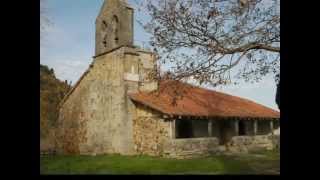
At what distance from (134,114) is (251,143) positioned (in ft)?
17.7

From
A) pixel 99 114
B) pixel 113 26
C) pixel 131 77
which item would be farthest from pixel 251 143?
pixel 113 26

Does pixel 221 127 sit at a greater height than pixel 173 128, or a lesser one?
lesser

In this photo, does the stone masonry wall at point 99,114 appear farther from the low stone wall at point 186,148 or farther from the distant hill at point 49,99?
the low stone wall at point 186,148

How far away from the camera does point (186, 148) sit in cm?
1334

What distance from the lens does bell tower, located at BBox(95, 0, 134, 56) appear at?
16141 millimetres

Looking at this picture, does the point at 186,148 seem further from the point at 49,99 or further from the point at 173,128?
the point at 49,99

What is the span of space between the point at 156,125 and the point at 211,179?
1132 centimetres

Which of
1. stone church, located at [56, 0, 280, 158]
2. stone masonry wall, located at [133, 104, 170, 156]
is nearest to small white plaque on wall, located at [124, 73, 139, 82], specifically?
stone church, located at [56, 0, 280, 158]

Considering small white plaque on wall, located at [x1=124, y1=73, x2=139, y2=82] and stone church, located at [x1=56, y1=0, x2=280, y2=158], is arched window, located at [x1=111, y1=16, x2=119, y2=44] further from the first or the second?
small white plaque on wall, located at [x1=124, y1=73, x2=139, y2=82]

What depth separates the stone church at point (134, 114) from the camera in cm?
1368

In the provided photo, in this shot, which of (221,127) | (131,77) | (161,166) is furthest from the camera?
(221,127)

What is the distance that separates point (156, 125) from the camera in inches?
536
